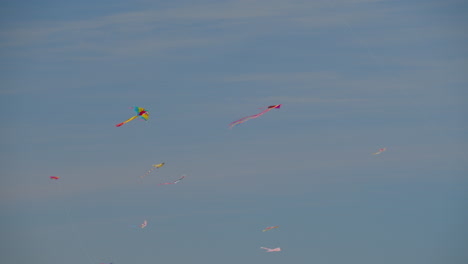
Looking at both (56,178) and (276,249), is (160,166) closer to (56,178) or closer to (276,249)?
(56,178)

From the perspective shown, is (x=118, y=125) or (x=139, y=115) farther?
(x=139, y=115)

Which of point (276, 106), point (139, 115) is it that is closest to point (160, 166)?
point (139, 115)

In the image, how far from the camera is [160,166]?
11644 centimetres

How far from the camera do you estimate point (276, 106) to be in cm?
10594

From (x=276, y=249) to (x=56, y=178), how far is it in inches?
1087

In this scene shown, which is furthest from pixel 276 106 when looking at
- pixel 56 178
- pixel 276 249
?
pixel 56 178

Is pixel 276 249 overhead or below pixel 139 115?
below

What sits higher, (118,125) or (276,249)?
(118,125)

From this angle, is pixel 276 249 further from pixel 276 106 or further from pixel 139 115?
pixel 139 115

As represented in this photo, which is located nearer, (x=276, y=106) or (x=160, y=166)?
(x=276, y=106)

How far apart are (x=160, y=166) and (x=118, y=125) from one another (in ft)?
41.2

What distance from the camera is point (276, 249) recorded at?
105m

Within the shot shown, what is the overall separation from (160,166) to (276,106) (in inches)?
713

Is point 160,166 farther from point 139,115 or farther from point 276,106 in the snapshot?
point 276,106
